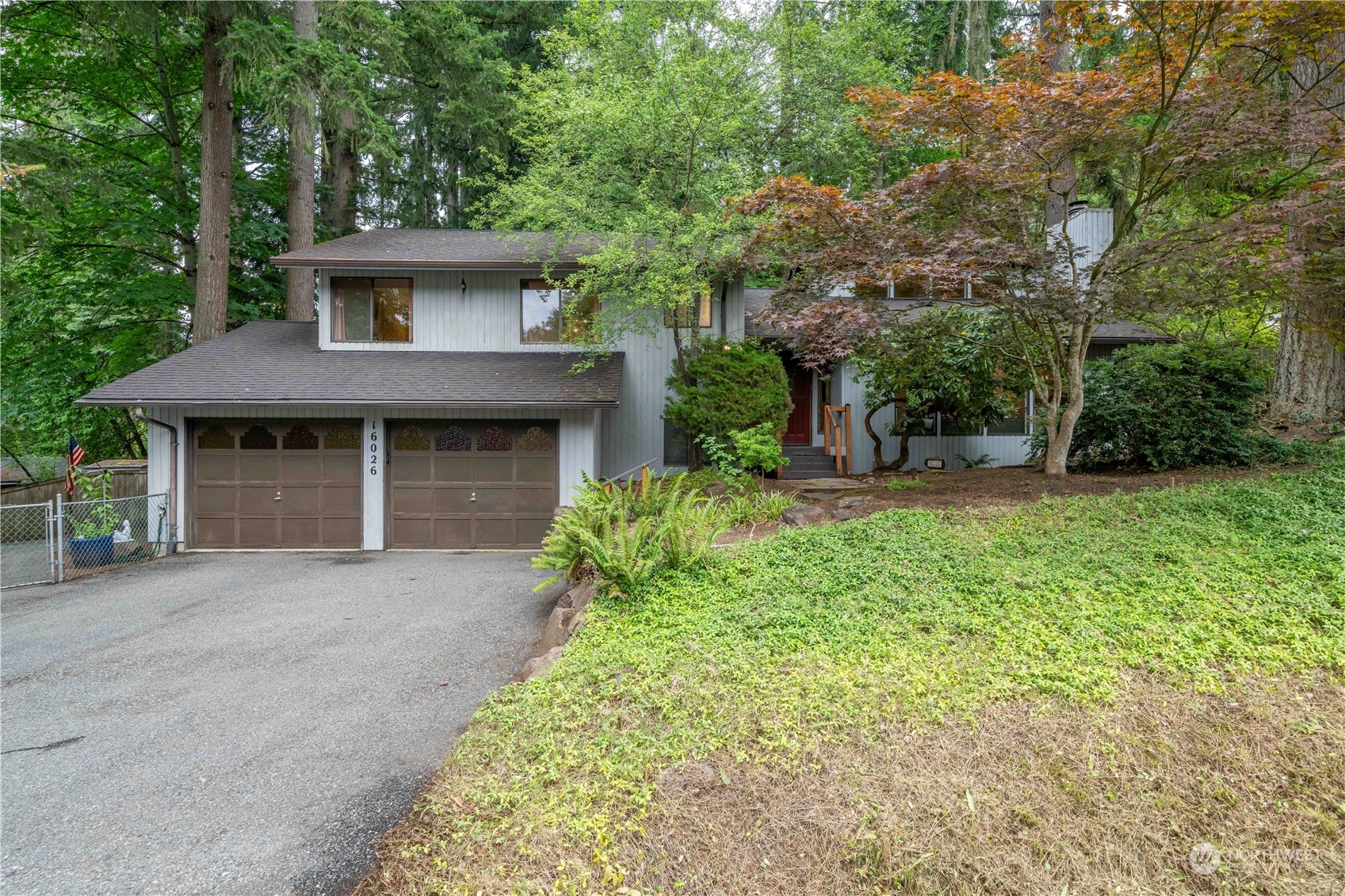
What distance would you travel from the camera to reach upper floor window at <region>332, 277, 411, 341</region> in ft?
35.1

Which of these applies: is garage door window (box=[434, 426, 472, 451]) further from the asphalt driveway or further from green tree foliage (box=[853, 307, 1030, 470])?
→ green tree foliage (box=[853, 307, 1030, 470])

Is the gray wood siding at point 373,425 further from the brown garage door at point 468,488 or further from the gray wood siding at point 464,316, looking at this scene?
the gray wood siding at point 464,316

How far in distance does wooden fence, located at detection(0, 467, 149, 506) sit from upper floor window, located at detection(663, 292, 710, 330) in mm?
8523

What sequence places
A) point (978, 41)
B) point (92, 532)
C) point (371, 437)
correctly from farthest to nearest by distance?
1. point (978, 41)
2. point (371, 437)
3. point (92, 532)

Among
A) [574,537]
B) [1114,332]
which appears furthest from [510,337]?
[1114,332]

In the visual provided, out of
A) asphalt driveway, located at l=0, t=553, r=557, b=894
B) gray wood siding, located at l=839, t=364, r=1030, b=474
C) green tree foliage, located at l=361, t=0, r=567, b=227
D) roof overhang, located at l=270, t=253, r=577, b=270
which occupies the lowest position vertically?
asphalt driveway, located at l=0, t=553, r=557, b=894

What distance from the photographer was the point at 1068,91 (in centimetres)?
577

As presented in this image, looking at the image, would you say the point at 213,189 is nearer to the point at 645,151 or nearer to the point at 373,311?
the point at 373,311

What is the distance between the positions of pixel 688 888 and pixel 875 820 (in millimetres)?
775

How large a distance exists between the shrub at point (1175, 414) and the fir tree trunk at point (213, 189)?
14472 mm

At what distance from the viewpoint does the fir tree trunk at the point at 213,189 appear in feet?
36.9

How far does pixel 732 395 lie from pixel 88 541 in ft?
30.0

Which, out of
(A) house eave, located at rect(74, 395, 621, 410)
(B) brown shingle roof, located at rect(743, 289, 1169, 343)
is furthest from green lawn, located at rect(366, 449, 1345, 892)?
(B) brown shingle roof, located at rect(743, 289, 1169, 343)

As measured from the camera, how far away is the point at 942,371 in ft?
33.5
